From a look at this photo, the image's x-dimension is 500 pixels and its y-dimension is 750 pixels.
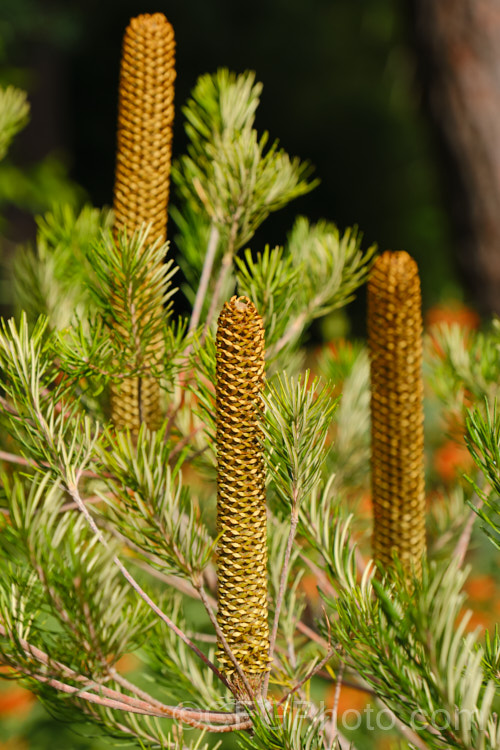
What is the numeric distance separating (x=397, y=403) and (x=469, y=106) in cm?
177

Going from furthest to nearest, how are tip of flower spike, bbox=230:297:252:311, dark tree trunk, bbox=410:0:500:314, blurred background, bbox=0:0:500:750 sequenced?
blurred background, bbox=0:0:500:750, dark tree trunk, bbox=410:0:500:314, tip of flower spike, bbox=230:297:252:311

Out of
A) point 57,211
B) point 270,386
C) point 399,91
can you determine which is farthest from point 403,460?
point 399,91

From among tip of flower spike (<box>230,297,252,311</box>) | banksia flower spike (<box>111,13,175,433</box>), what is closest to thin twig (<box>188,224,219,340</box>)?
banksia flower spike (<box>111,13,175,433</box>)

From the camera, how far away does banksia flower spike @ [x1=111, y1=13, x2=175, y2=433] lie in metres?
0.53

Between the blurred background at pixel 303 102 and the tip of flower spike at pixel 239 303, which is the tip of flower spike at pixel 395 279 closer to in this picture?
the tip of flower spike at pixel 239 303

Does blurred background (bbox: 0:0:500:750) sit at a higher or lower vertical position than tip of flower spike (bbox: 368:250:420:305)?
higher

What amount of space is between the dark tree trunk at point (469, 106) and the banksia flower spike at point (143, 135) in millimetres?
1704

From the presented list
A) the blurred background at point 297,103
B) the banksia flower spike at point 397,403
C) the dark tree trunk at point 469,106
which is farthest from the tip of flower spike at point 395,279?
the blurred background at point 297,103

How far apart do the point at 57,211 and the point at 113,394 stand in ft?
0.85

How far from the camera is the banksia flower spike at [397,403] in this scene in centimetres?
52

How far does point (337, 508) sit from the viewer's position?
1.68 feet

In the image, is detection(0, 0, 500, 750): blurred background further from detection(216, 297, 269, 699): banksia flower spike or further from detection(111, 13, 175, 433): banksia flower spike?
detection(216, 297, 269, 699): banksia flower spike

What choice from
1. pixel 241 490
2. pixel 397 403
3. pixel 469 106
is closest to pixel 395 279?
pixel 397 403

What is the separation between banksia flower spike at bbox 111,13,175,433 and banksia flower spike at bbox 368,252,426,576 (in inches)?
6.4
